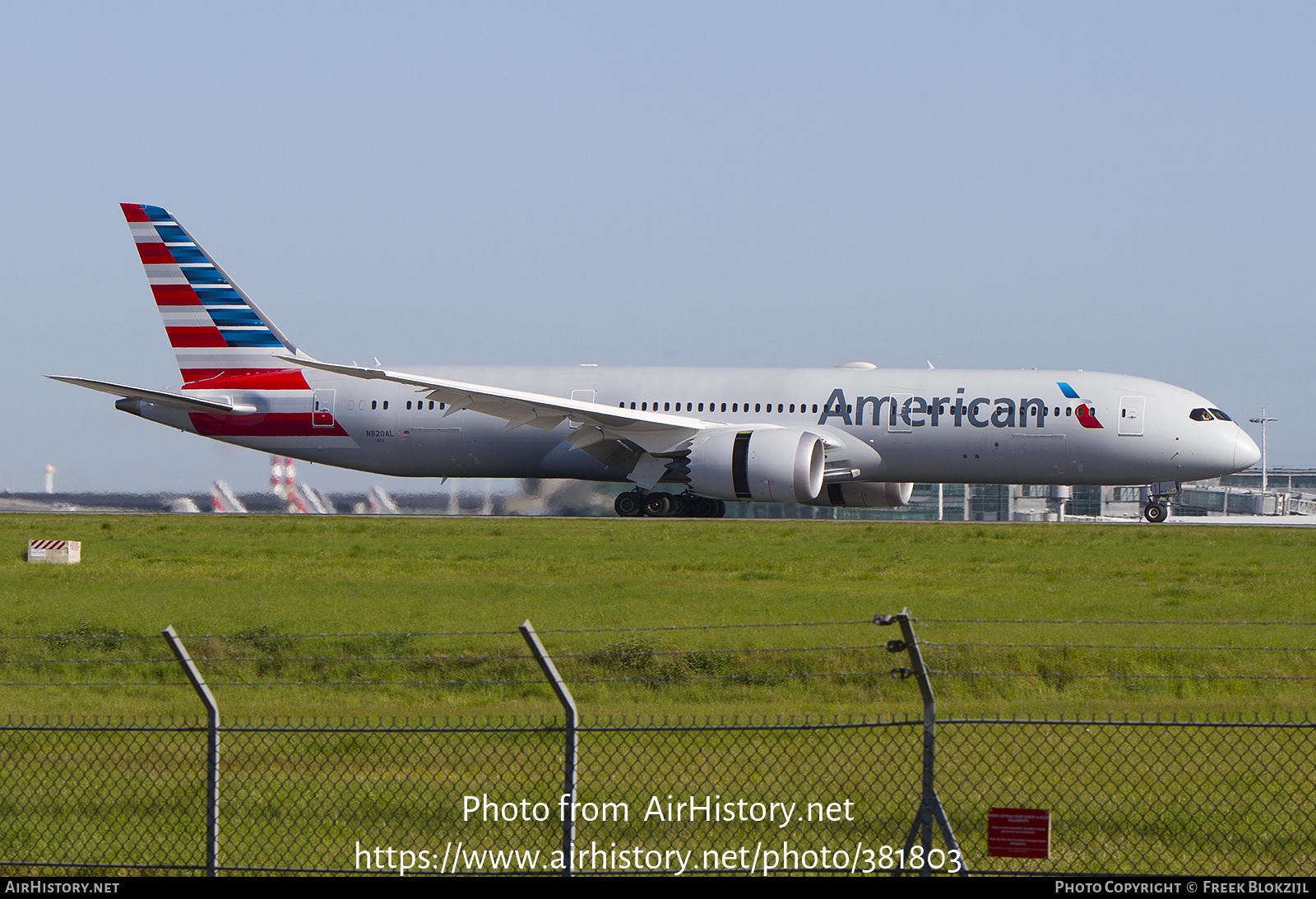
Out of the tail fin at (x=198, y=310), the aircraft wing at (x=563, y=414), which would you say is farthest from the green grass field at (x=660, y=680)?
the tail fin at (x=198, y=310)

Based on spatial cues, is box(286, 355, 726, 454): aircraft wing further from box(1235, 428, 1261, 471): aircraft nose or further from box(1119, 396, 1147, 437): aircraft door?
box(1235, 428, 1261, 471): aircraft nose

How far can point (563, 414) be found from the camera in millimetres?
32844

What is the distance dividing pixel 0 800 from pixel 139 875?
2.44 m

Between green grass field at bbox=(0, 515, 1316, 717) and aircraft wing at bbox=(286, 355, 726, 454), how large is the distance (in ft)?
13.2

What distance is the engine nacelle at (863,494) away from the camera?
35438 mm

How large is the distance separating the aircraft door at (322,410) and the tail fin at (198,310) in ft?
4.51

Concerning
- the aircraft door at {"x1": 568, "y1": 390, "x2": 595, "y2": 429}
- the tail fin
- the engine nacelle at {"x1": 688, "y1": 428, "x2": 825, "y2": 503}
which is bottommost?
the engine nacelle at {"x1": 688, "y1": 428, "x2": 825, "y2": 503}

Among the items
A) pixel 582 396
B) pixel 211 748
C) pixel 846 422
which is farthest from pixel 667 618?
pixel 582 396

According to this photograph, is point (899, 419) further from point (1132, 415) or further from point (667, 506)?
point (667, 506)

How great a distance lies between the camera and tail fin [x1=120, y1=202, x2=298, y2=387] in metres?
36.9

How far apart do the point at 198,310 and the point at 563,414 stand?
11.0m

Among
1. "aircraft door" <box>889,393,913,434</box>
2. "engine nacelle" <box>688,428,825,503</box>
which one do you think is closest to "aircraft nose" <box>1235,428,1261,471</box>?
"aircraft door" <box>889,393,913,434</box>

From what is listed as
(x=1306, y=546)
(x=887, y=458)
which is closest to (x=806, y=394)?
(x=887, y=458)
